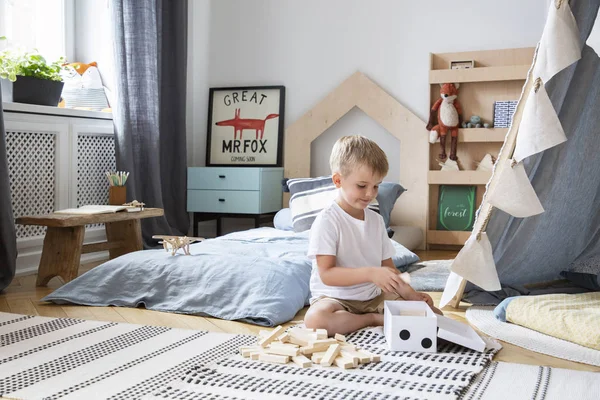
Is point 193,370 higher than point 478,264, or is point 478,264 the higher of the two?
point 478,264

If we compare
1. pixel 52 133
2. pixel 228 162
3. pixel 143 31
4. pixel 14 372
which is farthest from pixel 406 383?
pixel 228 162

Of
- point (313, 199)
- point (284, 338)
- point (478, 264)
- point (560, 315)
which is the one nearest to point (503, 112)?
point (313, 199)

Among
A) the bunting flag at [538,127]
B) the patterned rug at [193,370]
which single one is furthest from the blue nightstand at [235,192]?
the bunting flag at [538,127]

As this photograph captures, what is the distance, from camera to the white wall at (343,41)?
3951mm

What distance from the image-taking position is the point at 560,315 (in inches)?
77.7

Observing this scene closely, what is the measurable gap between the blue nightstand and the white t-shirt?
2.05 metres

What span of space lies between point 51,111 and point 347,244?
75.8 inches

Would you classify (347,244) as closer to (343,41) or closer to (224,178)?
(224,178)

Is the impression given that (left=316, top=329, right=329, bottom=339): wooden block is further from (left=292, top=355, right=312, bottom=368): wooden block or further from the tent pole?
the tent pole

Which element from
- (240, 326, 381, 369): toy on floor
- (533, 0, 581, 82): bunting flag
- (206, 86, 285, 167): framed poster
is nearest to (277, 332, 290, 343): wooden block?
(240, 326, 381, 369): toy on floor

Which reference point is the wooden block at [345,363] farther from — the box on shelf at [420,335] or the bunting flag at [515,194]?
the bunting flag at [515,194]

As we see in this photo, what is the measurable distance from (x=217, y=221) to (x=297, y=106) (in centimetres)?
89

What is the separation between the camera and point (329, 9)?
4273mm

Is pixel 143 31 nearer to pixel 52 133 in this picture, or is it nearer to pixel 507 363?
pixel 52 133
